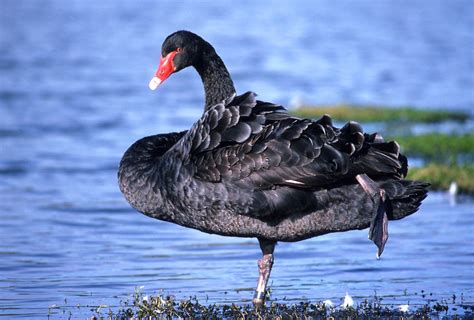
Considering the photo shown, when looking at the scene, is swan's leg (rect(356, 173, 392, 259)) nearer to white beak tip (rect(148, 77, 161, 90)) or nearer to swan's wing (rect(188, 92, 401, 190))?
swan's wing (rect(188, 92, 401, 190))

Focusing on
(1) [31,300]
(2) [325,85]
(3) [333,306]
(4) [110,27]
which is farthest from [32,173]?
(4) [110,27]

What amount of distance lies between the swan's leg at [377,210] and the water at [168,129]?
1.38 m

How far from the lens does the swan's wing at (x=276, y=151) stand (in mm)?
7977

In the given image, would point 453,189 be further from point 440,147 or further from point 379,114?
point 379,114

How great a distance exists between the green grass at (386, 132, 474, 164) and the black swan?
24.7 ft

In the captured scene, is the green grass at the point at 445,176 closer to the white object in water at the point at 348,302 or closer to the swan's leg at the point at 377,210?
the white object in water at the point at 348,302

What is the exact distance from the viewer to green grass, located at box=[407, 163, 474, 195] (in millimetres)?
14023

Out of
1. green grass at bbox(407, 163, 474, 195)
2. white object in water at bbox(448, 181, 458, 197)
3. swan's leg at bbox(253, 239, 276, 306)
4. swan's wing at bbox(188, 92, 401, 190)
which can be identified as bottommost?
swan's leg at bbox(253, 239, 276, 306)

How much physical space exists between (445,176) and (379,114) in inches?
271

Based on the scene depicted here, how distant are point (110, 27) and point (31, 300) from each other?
3657 centimetres

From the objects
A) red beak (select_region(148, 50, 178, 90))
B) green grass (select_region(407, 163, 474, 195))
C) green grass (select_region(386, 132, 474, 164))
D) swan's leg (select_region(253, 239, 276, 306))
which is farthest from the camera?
green grass (select_region(386, 132, 474, 164))

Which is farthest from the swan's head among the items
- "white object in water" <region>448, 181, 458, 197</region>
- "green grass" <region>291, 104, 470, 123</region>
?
"green grass" <region>291, 104, 470, 123</region>

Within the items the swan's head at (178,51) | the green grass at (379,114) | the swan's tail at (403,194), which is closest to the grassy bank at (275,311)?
the swan's tail at (403,194)

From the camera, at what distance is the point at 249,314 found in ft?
27.5
